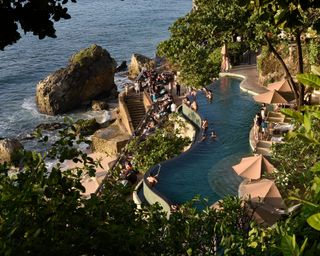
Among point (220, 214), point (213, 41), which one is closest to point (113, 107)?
point (213, 41)

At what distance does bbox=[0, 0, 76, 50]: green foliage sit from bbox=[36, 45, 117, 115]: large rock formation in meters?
40.0

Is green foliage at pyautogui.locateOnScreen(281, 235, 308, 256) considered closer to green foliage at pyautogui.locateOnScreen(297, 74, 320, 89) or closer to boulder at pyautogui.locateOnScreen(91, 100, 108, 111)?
green foliage at pyautogui.locateOnScreen(297, 74, 320, 89)

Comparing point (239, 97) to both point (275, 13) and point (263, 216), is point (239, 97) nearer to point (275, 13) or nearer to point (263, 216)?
point (263, 216)

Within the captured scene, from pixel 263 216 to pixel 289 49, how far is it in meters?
16.6

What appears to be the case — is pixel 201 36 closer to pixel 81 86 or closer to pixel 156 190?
pixel 156 190

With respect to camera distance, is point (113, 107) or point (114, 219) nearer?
point (114, 219)

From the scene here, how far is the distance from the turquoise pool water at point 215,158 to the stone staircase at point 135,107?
697cm

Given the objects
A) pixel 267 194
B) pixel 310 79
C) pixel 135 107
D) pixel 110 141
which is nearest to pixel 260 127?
pixel 267 194

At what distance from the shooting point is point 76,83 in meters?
45.2

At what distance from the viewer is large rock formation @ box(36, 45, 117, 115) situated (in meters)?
45.2

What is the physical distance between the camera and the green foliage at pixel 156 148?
22.7 meters

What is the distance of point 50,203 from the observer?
6695mm

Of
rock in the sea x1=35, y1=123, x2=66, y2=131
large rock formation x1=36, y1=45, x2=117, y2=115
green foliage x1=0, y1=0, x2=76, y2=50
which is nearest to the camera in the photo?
green foliage x1=0, y1=0, x2=76, y2=50

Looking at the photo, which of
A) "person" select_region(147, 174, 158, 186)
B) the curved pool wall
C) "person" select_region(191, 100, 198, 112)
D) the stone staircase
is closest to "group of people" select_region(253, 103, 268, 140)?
the curved pool wall
